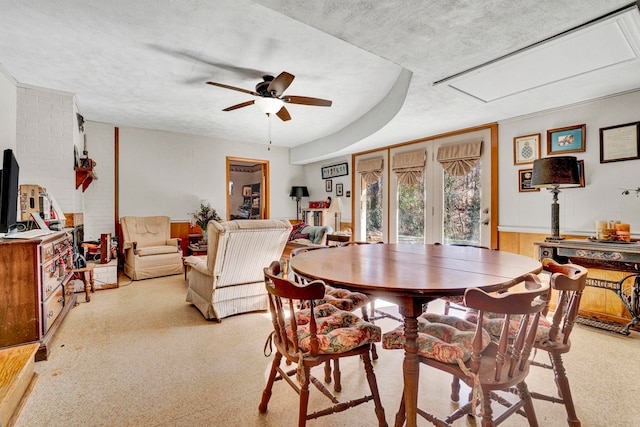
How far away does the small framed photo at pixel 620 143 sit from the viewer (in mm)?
2986

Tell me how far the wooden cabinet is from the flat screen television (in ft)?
16.2

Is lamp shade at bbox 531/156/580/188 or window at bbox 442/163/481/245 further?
window at bbox 442/163/481/245

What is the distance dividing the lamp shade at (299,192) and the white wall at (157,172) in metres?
1.10

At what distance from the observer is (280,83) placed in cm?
306

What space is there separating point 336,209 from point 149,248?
3555mm

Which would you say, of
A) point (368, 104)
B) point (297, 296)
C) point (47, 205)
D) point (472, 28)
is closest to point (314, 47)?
point (472, 28)

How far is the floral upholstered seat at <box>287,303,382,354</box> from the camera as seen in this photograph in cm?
141

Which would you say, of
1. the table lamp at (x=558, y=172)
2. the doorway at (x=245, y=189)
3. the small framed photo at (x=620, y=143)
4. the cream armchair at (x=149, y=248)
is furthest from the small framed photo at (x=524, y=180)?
the doorway at (x=245, y=189)

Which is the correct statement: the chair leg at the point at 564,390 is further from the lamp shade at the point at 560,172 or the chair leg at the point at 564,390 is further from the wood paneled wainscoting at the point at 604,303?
the wood paneled wainscoting at the point at 604,303

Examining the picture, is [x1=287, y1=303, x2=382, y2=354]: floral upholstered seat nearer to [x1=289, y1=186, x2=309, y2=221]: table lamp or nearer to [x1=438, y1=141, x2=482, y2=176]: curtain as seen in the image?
[x1=438, y1=141, x2=482, y2=176]: curtain

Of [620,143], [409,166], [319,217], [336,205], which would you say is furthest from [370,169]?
[620,143]

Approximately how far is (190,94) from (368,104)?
8.08 feet

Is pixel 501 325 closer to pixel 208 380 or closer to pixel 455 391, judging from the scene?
pixel 455 391

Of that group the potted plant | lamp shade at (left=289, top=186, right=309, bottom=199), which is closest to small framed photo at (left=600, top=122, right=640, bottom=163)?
lamp shade at (left=289, top=186, right=309, bottom=199)
